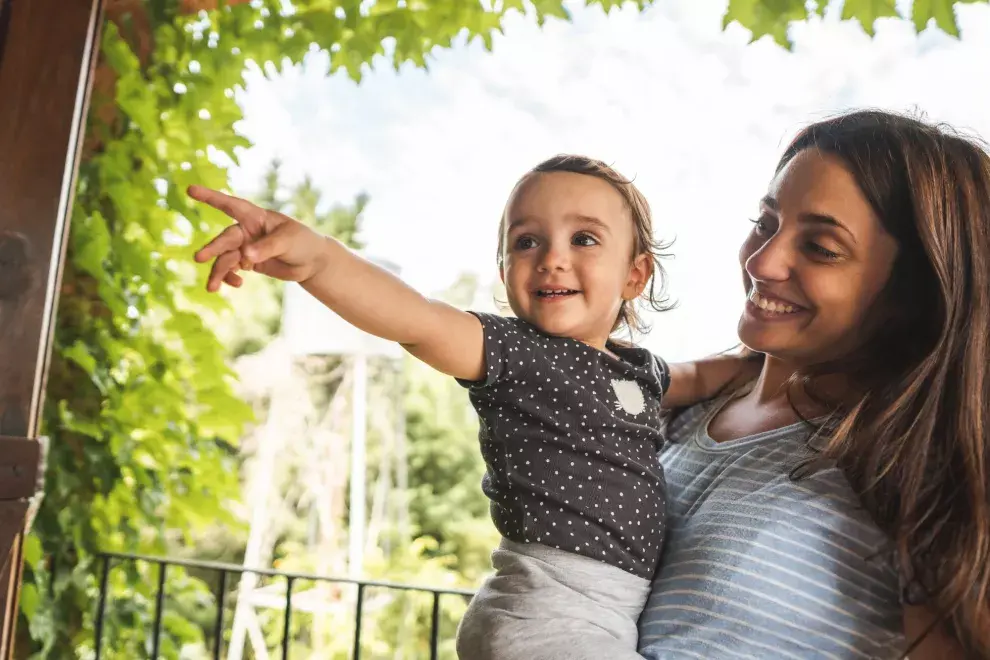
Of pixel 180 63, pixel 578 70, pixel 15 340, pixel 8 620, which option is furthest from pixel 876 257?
pixel 578 70

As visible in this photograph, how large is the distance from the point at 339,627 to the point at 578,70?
13.5 feet

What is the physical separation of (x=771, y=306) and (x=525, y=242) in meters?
0.31

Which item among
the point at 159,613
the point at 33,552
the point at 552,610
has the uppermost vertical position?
the point at 552,610

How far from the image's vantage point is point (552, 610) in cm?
92

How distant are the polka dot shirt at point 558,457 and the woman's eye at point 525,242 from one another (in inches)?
4.8

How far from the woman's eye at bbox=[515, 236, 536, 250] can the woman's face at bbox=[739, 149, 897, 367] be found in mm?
266

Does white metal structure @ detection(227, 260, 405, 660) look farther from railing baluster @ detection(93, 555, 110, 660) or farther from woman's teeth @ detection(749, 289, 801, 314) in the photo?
woman's teeth @ detection(749, 289, 801, 314)

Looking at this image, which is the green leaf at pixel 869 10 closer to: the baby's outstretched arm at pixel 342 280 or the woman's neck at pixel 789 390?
the woman's neck at pixel 789 390

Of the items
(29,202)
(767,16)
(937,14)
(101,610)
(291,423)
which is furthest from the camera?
(291,423)

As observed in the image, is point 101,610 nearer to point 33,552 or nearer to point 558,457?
point 33,552

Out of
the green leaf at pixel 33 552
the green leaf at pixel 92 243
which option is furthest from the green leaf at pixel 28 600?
the green leaf at pixel 92 243

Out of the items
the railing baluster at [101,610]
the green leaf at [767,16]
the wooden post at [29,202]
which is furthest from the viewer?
the railing baluster at [101,610]

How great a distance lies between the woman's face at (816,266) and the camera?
0.98 metres

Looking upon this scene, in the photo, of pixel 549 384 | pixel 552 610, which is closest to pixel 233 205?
pixel 549 384
